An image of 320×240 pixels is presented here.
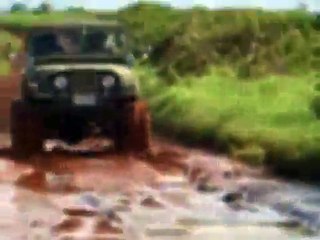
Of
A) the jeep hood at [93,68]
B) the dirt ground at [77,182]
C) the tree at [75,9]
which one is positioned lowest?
the dirt ground at [77,182]

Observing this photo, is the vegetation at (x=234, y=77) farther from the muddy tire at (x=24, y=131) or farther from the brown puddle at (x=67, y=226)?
the brown puddle at (x=67, y=226)

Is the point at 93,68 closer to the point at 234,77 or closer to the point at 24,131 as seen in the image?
the point at 24,131

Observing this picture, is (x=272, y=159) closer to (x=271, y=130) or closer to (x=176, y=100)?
(x=271, y=130)

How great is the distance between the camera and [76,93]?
267 cm

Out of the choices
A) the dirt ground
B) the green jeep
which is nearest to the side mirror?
the green jeep

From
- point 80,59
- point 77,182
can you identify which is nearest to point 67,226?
point 77,182

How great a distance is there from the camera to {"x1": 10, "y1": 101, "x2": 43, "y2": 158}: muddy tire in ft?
8.70

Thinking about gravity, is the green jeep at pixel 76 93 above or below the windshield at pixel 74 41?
below

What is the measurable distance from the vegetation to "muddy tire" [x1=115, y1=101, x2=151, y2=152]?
32 millimetres

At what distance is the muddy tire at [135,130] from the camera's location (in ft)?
8.77

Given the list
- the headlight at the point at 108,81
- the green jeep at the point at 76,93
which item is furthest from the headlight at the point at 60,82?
the headlight at the point at 108,81

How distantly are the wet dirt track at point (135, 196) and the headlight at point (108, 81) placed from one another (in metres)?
0.16

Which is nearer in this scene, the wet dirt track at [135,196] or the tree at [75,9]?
the wet dirt track at [135,196]

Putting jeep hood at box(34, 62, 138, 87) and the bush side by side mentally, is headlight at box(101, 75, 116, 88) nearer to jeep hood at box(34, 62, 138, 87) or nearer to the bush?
jeep hood at box(34, 62, 138, 87)
